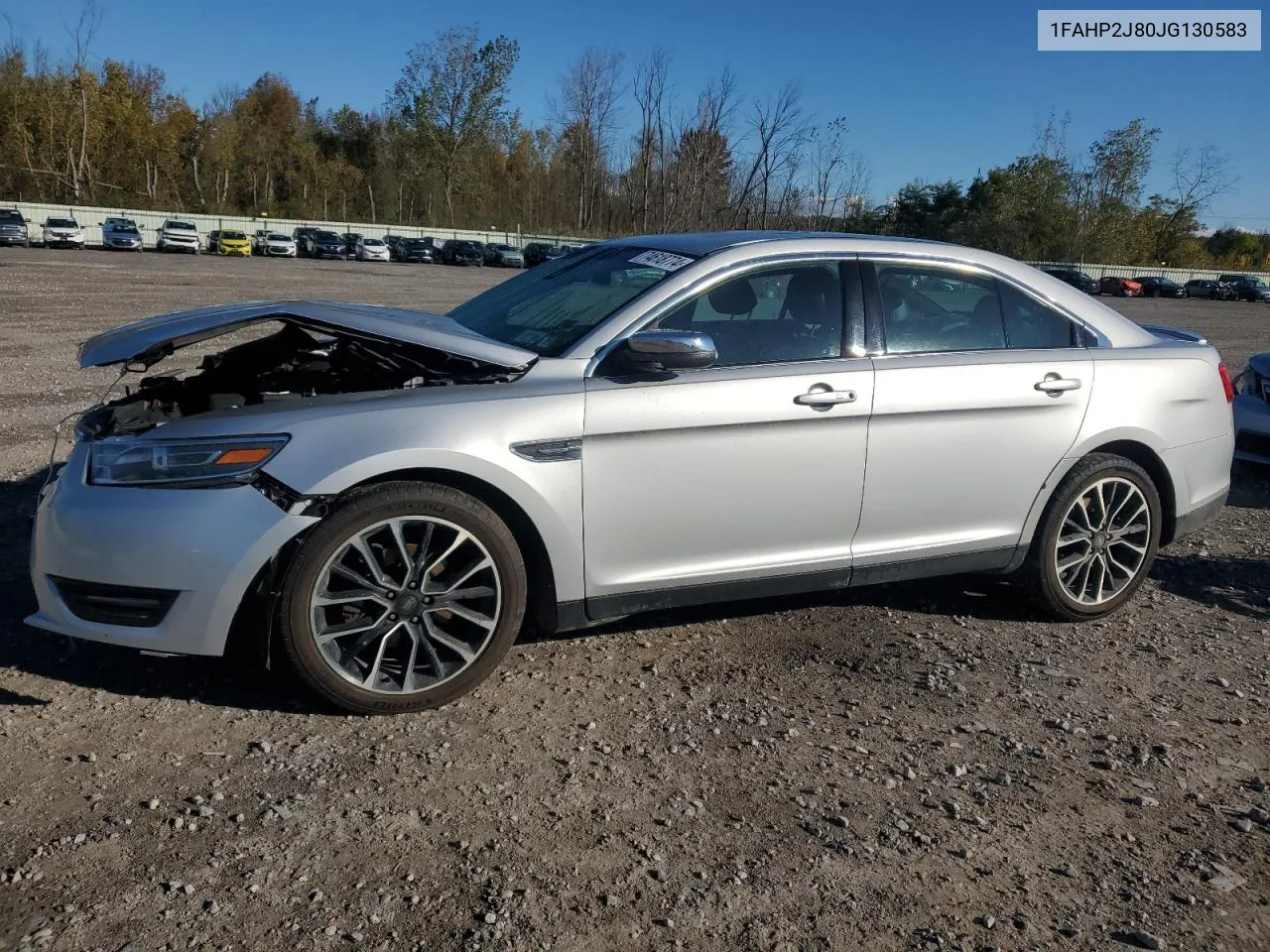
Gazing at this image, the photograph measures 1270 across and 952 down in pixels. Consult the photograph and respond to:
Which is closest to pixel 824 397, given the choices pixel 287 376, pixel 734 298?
pixel 734 298

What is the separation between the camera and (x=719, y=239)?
14.3ft

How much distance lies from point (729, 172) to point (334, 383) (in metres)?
26.8

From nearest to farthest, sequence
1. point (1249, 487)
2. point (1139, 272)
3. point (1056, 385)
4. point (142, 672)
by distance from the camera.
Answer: point (142, 672) → point (1056, 385) → point (1249, 487) → point (1139, 272)

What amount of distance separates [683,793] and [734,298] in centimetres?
195

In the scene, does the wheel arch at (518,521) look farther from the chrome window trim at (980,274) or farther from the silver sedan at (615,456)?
the chrome window trim at (980,274)

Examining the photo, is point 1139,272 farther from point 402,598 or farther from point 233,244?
point 402,598

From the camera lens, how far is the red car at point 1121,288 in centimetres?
5534

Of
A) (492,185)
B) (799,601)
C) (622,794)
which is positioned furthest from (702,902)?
(492,185)

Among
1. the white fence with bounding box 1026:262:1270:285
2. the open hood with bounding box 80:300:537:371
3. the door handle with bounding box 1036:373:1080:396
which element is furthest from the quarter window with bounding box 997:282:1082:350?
the white fence with bounding box 1026:262:1270:285

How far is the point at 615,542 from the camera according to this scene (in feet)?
12.3

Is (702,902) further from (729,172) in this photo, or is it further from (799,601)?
(729,172)

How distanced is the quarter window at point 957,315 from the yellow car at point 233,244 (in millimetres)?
50196

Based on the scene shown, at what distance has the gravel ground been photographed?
2531 millimetres

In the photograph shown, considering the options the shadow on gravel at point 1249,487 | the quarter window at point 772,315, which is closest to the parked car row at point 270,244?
the shadow on gravel at point 1249,487
